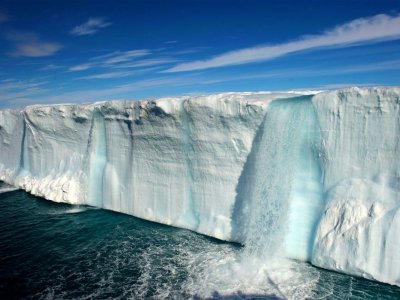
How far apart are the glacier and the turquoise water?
0.56 meters

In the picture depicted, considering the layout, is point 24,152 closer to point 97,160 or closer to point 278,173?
point 97,160

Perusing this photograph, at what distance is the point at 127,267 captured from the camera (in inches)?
388

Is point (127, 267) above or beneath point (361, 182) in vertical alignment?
beneath

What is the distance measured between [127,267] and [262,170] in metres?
4.86

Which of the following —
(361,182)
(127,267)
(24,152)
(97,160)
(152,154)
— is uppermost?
(152,154)

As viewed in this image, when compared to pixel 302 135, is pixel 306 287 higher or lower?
lower

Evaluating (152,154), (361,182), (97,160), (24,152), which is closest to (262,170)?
(361,182)

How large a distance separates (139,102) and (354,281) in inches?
354

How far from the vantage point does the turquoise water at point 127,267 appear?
8.50 metres

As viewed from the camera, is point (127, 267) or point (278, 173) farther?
point (278, 173)

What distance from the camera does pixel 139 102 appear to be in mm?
12859

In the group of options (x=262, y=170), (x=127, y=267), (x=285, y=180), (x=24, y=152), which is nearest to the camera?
(x=127, y=267)

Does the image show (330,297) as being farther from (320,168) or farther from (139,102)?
(139,102)

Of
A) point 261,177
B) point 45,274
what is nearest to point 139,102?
point 261,177
